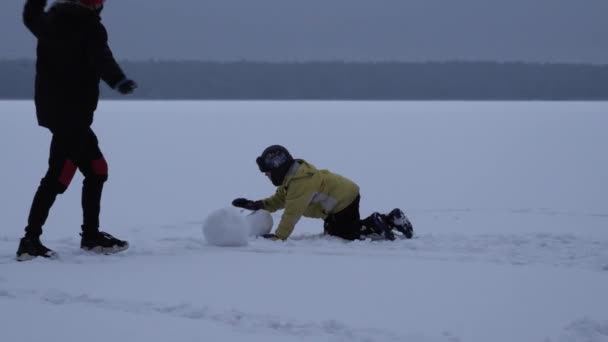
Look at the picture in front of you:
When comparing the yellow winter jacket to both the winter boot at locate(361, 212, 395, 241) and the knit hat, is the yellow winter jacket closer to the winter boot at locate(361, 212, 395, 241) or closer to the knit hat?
the winter boot at locate(361, 212, 395, 241)

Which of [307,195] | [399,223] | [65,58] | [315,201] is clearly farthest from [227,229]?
[65,58]

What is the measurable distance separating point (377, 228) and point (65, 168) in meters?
2.11

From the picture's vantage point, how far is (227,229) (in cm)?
463

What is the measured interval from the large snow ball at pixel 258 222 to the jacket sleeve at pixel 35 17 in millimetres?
1821

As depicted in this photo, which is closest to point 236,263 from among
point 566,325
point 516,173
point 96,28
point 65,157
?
point 65,157

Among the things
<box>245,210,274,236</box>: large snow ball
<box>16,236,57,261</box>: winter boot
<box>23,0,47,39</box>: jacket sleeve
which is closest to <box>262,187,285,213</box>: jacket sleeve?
<box>245,210,274,236</box>: large snow ball

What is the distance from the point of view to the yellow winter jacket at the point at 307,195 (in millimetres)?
4895

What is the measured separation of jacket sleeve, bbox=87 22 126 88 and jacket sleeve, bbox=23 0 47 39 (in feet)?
0.87

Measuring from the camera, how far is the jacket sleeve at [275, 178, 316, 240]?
4883 millimetres

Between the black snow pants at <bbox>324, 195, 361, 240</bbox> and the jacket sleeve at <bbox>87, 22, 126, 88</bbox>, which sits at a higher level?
the jacket sleeve at <bbox>87, 22, 126, 88</bbox>

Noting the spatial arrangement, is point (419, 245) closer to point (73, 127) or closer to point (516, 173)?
point (73, 127)

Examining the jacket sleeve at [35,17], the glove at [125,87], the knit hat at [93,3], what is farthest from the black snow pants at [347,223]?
the jacket sleeve at [35,17]

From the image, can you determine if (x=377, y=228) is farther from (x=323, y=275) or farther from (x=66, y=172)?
(x=66, y=172)

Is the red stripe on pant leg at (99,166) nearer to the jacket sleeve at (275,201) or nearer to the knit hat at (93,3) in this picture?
the knit hat at (93,3)
